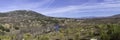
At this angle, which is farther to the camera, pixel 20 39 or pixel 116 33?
pixel 20 39

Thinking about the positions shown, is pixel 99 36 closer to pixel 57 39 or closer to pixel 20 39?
pixel 57 39

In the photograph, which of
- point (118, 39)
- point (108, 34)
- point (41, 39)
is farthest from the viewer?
point (41, 39)

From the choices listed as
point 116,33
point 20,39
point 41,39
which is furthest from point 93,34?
point 20,39

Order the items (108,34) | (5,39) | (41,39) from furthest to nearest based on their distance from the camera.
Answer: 1. (5,39)
2. (41,39)
3. (108,34)

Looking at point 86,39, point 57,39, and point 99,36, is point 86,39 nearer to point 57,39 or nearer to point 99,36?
point 99,36

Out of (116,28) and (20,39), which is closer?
(116,28)

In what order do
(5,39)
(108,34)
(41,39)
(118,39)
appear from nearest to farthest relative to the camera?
(118,39)
(108,34)
(41,39)
(5,39)

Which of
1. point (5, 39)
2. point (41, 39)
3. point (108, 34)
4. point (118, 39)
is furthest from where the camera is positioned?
point (5, 39)

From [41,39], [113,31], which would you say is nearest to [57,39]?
[41,39]
